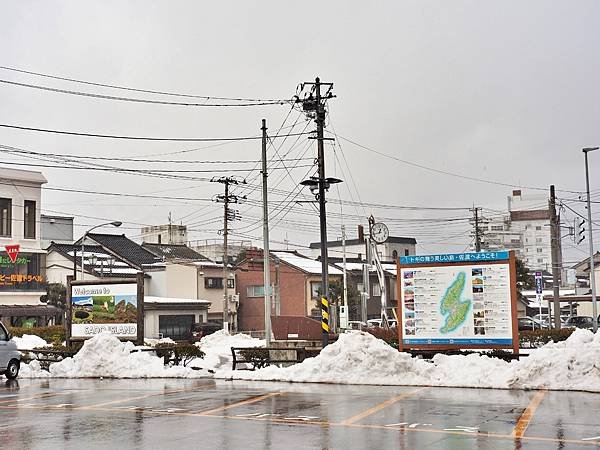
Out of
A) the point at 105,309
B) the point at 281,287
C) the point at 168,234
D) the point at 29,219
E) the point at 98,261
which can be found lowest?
the point at 105,309

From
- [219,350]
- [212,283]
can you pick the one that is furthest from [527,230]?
[219,350]

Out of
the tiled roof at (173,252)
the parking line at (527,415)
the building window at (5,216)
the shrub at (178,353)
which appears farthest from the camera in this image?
the tiled roof at (173,252)

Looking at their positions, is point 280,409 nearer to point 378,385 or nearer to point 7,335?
point 378,385

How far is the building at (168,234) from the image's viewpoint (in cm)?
8812

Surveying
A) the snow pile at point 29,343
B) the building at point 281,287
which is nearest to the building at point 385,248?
the building at point 281,287

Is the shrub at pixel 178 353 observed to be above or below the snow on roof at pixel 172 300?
below

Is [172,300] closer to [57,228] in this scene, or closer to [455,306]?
[57,228]

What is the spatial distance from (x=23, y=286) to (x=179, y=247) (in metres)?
24.8

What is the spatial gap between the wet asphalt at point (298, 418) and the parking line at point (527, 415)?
0.02 m

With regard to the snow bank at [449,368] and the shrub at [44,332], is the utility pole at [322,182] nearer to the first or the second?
the snow bank at [449,368]

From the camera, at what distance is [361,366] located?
20.6 meters

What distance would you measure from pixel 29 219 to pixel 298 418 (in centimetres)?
4491

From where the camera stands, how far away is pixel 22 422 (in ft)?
44.8

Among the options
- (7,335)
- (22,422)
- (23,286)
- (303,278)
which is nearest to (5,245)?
(23,286)
